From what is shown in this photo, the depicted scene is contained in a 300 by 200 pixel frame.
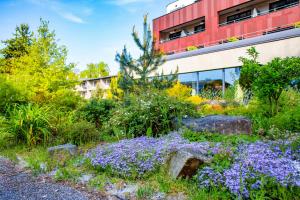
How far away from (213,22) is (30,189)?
24.7 metres

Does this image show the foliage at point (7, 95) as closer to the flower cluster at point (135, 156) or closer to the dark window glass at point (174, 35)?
the flower cluster at point (135, 156)

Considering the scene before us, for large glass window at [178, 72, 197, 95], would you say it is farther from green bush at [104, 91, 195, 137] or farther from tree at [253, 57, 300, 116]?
green bush at [104, 91, 195, 137]

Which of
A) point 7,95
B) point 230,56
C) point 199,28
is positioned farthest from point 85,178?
point 199,28

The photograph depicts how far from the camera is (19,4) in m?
9.70

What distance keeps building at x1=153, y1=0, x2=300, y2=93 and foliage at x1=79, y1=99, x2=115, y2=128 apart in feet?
18.8

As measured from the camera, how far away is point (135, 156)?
4.26 meters

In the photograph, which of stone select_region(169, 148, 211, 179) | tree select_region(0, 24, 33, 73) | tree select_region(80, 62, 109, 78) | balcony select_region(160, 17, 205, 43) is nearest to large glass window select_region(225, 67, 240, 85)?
stone select_region(169, 148, 211, 179)

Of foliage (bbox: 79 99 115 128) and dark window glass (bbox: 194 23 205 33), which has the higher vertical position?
dark window glass (bbox: 194 23 205 33)

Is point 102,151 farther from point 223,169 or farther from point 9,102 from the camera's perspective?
point 9,102

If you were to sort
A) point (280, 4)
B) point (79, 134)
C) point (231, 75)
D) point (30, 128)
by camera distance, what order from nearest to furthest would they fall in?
point (30, 128) → point (79, 134) → point (231, 75) → point (280, 4)

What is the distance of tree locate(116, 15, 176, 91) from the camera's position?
12.3 meters

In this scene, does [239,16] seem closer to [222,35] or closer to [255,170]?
[222,35]

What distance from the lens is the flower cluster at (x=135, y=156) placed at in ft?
13.3

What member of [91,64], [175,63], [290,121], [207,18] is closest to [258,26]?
[207,18]
